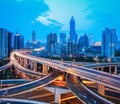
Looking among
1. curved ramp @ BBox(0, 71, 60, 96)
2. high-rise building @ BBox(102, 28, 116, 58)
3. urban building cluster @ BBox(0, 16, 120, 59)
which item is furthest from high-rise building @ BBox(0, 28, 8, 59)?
curved ramp @ BBox(0, 71, 60, 96)

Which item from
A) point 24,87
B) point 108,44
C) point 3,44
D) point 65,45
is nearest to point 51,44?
point 65,45

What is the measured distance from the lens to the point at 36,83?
27.6 metres

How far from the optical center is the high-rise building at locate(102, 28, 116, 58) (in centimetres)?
8400

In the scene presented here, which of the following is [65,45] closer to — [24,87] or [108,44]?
[108,44]

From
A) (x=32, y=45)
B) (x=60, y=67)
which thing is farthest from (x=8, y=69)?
(x=32, y=45)

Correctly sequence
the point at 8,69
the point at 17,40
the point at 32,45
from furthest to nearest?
the point at 32,45 < the point at 17,40 < the point at 8,69

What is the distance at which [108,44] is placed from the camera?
282 ft

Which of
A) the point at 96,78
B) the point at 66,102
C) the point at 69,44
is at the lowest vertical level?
the point at 66,102

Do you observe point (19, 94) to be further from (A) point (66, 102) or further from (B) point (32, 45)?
(B) point (32, 45)

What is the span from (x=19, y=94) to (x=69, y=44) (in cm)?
7027

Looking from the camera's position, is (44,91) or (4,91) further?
(44,91)

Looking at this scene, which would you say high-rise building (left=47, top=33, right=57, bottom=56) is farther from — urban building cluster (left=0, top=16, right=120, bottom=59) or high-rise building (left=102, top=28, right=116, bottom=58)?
high-rise building (left=102, top=28, right=116, bottom=58)

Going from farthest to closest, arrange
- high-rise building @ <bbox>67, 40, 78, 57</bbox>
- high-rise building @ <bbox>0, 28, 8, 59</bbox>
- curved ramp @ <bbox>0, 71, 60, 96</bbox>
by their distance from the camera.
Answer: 1. high-rise building @ <bbox>67, 40, 78, 57</bbox>
2. high-rise building @ <bbox>0, 28, 8, 59</bbox>
3. curved ramp @ <bbox>0, 71, 60, 96</bbox>

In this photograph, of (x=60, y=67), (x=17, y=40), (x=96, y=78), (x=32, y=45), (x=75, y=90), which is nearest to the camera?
(x=75, y=90)
